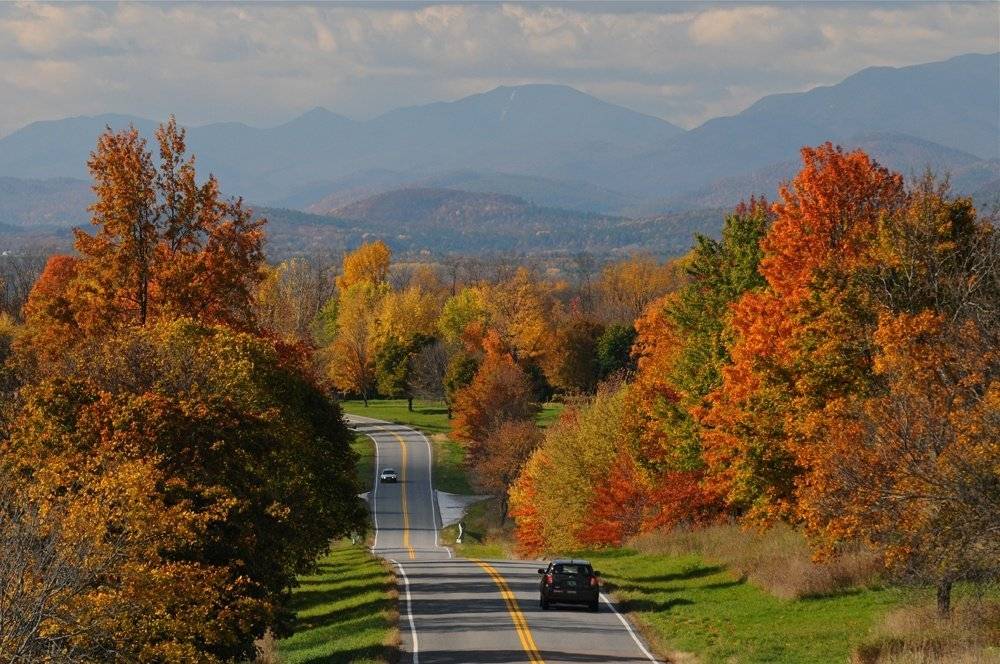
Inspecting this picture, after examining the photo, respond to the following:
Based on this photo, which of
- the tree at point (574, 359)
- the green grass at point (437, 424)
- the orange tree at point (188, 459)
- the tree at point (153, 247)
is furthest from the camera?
the tree at point (574, 359)

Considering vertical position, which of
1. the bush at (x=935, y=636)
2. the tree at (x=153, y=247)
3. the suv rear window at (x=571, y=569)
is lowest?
the suv rear window at (x=571, y=569)

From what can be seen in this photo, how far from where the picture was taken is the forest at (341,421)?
2480cm

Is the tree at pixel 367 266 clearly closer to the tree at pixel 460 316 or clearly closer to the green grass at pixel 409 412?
the green grass at pixel 409 412

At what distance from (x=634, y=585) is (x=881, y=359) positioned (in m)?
14.8

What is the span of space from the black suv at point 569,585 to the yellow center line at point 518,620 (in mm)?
995

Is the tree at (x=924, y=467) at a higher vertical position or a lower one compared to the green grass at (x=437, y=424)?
higher

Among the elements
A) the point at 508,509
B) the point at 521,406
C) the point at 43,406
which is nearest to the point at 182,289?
the point at 43,406

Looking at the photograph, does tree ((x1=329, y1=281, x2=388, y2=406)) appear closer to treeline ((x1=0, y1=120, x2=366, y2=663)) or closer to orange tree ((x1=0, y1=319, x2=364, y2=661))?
treeline ((x1=0, y1=120, x2=366, y2=663))

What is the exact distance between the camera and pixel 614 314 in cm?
16400

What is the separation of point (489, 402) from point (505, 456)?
50.5 feet

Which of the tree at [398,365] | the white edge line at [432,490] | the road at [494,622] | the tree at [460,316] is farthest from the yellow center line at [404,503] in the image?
the tree at [460,316]

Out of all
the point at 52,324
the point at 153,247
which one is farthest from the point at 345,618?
the point at 52,324

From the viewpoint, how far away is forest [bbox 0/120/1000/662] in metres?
24.8

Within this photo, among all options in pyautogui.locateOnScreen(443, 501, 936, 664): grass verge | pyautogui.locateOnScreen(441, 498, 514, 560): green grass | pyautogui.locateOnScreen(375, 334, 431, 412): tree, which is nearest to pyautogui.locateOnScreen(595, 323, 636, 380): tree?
pyautogui.locateOnScreen(375, 334, 431, 412): tree
